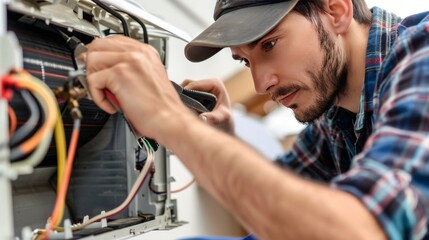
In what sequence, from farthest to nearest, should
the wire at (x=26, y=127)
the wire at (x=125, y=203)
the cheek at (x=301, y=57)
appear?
1. the cheek at (x=301, y=57)
2. the wire at (x=125, y=203)
3. the wire at (x=26, y=127)

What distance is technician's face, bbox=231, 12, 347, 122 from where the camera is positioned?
2.80ft

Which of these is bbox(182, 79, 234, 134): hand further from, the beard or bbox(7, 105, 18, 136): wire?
bbox(7, 105, 18, 136): wire

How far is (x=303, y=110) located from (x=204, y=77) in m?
0.97

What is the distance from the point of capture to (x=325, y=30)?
0.91m

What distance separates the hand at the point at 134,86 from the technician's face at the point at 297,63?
28 centimetres

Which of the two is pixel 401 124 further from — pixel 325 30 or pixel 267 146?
pixel 267 146

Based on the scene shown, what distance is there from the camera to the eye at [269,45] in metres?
0.85

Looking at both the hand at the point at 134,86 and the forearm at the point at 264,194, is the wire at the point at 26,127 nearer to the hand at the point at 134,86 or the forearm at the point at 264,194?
the hand at the point at 134,86

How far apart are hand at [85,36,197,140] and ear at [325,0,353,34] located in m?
0.47

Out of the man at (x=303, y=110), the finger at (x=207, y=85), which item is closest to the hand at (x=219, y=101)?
the finger at (x=207, y=85)

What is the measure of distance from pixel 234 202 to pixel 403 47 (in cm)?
42

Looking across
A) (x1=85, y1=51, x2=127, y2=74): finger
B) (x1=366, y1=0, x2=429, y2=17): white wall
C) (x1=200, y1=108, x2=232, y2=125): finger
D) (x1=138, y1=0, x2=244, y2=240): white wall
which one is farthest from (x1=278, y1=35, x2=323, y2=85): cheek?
(x1=366, y1=0, x2=429, y2=17): white wall

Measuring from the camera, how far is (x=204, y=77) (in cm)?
186

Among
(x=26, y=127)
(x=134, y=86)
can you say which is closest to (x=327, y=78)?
(x=134, y=86)
